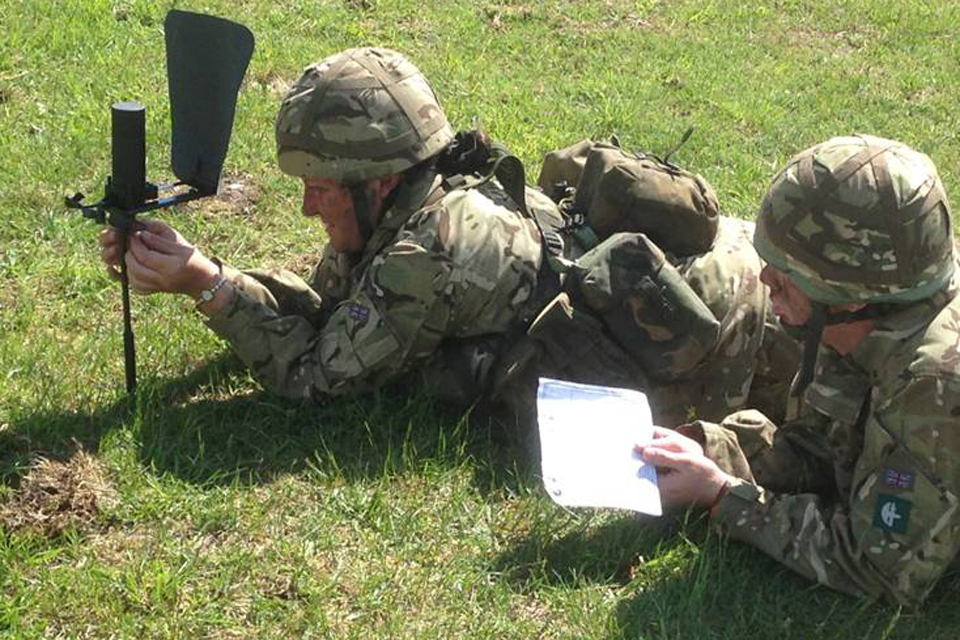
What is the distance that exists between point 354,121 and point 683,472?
1642mm

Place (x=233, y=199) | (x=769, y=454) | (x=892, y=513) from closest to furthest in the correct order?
(x=892, y=513), (x=769, y=454), (x=233, y=199)

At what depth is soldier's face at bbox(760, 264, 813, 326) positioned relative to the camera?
12.3 ft

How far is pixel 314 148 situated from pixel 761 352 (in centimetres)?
181

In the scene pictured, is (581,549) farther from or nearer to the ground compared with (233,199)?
farther from the ground

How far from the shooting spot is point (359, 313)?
4.54 metres

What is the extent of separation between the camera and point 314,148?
14.7 ft

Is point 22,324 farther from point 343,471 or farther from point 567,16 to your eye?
point 567,16

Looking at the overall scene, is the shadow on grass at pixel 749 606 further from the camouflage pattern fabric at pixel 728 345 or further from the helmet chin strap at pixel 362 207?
the helmet chin strap at pixel 362 207

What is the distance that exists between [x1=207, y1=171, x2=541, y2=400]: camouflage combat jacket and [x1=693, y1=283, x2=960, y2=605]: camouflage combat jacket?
45.3 inches

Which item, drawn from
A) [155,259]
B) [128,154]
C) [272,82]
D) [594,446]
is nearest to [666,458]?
[594,446]

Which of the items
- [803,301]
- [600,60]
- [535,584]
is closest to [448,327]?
[535,584]

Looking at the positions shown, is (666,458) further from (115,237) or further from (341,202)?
(115,237)

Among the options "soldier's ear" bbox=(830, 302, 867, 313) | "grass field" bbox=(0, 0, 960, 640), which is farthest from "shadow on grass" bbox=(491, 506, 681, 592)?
"soldier's ear" bbox=(830, 302, 867, 313)

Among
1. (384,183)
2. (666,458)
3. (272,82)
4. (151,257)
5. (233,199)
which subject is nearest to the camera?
(666,458)
